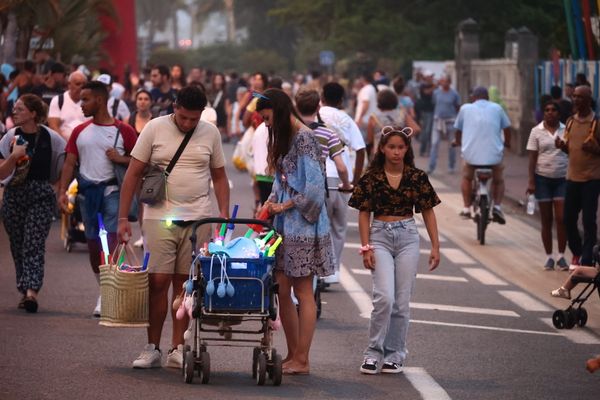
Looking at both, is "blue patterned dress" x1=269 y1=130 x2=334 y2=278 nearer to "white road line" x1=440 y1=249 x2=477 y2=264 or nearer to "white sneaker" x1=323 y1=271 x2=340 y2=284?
"white sneaker" x1=323 y1=271 x2=340 y2=284

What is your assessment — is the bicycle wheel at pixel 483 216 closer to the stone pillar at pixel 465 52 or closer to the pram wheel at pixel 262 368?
the pram wheel at pixel 262 368

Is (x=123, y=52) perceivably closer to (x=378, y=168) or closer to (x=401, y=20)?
(x=401, y=20)

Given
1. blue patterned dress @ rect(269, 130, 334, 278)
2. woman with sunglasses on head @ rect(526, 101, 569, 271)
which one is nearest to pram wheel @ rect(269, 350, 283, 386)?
blue patterned dress @ rect(269, 130, 334, 278)

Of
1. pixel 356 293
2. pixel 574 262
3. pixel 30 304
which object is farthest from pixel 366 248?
pixel 574 262

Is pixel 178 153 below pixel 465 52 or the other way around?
the other way around

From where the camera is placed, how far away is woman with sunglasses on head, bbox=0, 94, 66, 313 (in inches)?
504

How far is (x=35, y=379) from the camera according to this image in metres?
9.59

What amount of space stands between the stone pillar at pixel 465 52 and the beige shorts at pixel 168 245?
1392 inches

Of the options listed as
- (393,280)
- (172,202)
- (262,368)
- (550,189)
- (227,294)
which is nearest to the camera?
(227,294)

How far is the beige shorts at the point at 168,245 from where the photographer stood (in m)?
9.98

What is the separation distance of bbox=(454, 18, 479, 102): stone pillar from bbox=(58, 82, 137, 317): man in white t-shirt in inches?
1307

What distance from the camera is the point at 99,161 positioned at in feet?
40.3

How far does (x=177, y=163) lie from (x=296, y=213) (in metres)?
0.80

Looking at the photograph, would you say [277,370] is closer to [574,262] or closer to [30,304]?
[30,304]
